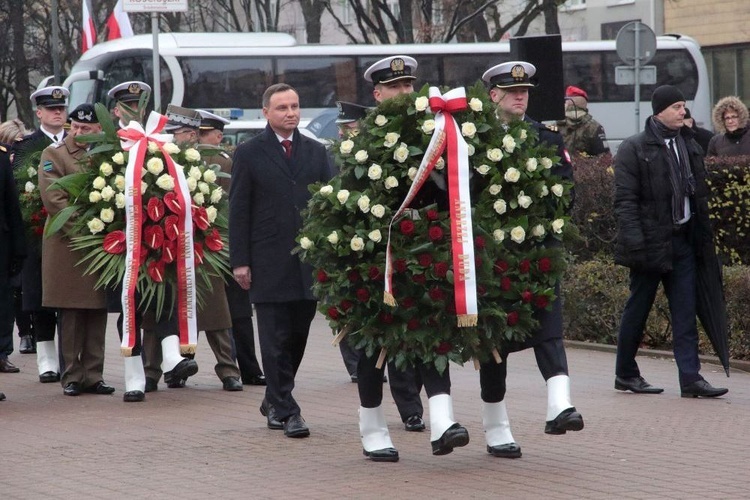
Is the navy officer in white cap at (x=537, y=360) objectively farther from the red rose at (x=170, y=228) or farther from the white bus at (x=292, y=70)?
the white bus at (x=292, y=70)

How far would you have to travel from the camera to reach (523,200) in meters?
6.92

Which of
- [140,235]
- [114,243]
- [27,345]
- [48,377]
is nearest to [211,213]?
[140,235]

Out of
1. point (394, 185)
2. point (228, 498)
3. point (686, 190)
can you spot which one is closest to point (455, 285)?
point (394, 185)

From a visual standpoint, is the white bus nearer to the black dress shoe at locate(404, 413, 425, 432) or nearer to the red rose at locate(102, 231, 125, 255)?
the red rose at locate(102, 231, 125, 255)

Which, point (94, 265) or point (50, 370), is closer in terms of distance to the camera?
point (94, 265)

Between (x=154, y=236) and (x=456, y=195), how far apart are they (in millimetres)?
3302

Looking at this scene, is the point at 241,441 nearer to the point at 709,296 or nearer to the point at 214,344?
the point at 214,344

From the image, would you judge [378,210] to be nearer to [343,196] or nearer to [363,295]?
[343,196]

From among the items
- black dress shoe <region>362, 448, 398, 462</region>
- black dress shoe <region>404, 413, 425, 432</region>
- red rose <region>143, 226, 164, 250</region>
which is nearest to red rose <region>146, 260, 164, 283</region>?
red rose <region>143, 226, 164, 250</region>

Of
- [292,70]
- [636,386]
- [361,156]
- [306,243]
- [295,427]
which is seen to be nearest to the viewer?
[361,156]

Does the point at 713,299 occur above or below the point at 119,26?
below

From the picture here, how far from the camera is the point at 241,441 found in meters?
8.09

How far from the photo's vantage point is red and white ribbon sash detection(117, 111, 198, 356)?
952 cm

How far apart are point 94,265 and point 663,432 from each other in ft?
13.0
